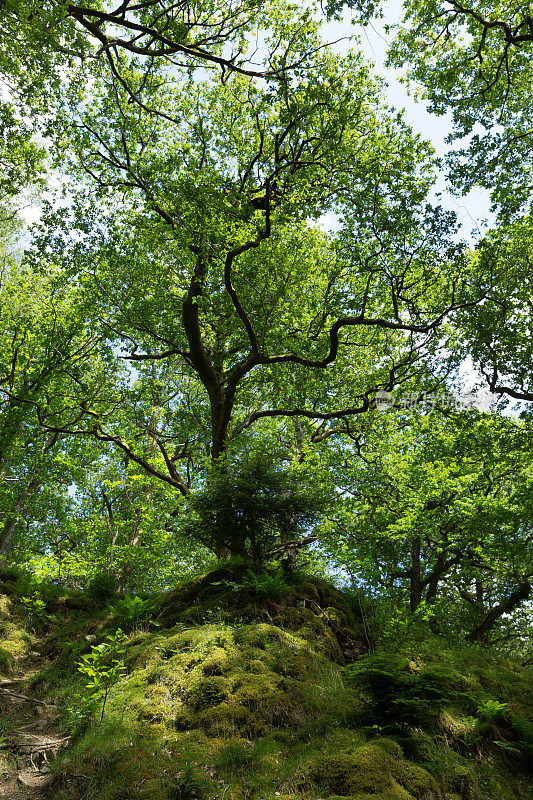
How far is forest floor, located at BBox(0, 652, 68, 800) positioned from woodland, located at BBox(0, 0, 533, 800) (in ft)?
0.12

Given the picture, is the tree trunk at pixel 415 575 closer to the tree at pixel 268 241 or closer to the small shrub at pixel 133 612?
the tree at pixel 268 241

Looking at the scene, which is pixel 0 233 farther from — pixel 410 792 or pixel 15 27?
pixel 410 792

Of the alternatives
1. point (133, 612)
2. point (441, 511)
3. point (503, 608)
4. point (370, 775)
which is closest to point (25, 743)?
point (133, 612)

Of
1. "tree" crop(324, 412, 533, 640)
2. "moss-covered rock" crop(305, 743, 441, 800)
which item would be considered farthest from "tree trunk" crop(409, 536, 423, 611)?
"moss-covered rock" crop(305, 743, 441, 800)

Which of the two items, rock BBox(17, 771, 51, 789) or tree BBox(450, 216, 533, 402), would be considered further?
tree BBox(450, 216, 533, 402)

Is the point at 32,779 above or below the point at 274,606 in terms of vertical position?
below

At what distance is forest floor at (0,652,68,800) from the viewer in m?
4.32

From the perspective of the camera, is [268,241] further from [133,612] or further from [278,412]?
[133,612]

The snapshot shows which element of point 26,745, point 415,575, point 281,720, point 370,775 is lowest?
point 26,745

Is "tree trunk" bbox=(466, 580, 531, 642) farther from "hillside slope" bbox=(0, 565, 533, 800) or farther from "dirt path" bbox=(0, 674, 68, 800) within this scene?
"dirt path" bbox=(0, 674, 68, 800)

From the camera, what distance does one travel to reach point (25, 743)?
15.6 feet

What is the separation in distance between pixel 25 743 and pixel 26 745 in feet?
1.23

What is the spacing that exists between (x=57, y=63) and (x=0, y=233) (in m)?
14.8

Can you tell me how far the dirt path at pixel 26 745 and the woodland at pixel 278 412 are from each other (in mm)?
37
